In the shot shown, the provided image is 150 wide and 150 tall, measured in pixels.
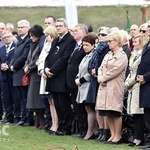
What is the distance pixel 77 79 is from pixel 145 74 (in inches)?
84.4

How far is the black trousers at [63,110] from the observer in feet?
50.3

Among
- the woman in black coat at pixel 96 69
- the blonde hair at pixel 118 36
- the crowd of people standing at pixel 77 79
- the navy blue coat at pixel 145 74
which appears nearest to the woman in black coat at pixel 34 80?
the crowd of people standing at pixel 77 79

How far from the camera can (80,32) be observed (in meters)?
15.1

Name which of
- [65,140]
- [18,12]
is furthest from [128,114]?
[18,12]

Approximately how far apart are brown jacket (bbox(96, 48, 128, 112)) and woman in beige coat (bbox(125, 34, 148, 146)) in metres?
0.20

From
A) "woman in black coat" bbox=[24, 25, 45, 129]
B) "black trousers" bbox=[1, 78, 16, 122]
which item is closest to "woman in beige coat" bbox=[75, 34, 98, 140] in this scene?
"woman in black coat" bbox=[24, 25, 45, 129]

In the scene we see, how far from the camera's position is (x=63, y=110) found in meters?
15.3

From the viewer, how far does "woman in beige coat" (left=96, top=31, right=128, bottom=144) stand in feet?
44.8

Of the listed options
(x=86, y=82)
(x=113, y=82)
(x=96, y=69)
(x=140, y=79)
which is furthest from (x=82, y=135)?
(x=140, y=79)

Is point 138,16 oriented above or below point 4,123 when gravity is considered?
above

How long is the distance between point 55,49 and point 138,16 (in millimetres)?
27933

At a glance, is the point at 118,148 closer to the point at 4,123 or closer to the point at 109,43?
the point at 109,43

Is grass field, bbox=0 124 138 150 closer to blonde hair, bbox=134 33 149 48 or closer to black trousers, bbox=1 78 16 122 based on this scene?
black trousers, bbox=1 78 16 122

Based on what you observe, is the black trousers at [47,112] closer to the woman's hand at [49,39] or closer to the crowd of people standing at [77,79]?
the crowd of people standing at [77,79]
